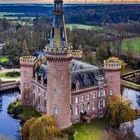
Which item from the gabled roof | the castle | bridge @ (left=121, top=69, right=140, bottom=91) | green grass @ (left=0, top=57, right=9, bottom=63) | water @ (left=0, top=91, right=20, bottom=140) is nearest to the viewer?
the castle

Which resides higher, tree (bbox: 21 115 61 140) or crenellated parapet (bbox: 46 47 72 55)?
crenellated parapet (bbox: 46 47 72 55)

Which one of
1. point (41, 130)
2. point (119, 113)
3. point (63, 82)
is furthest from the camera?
point (119, 113)

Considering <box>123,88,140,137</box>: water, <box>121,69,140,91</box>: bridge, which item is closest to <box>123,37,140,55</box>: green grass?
<box>121,69,140,91</box>: bridge

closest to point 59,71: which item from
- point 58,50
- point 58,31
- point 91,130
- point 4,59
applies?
point 58,50

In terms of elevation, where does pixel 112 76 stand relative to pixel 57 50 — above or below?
below

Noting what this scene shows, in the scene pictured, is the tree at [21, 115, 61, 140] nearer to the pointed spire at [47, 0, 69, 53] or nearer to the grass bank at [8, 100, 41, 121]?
the grass bank at [8, 100, 41, 121]

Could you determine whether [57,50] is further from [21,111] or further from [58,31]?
[21,111]
